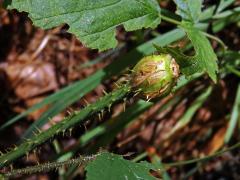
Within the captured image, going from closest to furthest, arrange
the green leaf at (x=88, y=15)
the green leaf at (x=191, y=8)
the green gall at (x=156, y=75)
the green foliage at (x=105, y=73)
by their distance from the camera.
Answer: the green gall at (x=156, y=75) → the green leaf at (x=88, y=15) → the green leaf at (x=191, y=8) → the green foliage at (x=105, y=73)

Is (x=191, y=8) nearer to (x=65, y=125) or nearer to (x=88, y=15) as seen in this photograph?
(x=88, y=15)

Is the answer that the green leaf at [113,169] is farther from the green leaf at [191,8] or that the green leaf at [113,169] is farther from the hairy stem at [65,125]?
the green leaf at [191,8]

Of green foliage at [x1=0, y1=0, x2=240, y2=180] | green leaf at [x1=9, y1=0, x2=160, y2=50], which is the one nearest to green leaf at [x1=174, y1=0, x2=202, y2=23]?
green foliage at [x1=0, y1=0, x2=240, y2=180]

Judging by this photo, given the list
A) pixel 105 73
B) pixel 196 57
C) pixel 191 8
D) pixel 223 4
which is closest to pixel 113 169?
pixel 196 57

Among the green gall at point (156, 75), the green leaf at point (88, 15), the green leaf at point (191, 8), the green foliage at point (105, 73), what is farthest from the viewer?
the green foliage at point (105, 73)

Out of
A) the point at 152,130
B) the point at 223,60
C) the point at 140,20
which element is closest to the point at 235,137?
the point at 152,130

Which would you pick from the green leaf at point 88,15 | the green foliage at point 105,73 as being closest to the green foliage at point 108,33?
the green leaf at point 88,15

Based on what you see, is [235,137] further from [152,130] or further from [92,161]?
[92,161]
